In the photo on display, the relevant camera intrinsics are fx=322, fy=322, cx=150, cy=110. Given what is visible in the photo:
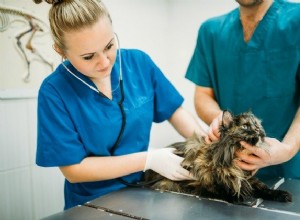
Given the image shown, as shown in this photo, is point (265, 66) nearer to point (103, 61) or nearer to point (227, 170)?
point (227, 170)

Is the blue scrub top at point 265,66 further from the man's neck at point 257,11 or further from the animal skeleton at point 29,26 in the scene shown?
the animal skeleton at point 29,26

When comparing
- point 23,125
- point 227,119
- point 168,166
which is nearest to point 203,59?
point 227,119

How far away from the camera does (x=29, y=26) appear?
1.93 metres

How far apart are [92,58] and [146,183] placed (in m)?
0.62

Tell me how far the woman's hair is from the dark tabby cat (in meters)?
0.67

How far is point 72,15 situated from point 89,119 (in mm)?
421

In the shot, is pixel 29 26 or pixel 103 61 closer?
pixel 103 61

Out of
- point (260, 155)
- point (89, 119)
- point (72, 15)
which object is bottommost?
point (260, 155)

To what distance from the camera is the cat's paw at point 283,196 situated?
48.9 inches

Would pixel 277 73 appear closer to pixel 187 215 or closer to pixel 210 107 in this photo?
pixel 210 107

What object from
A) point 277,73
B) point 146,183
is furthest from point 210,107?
point 146,183

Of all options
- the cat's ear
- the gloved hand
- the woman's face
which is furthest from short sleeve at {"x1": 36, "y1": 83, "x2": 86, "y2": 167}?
the cat's ear

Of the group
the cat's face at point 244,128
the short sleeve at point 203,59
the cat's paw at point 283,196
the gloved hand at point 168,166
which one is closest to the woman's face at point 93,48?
the gloved hand at point 168,166

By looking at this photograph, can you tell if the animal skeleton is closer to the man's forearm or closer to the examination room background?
the examination room background
